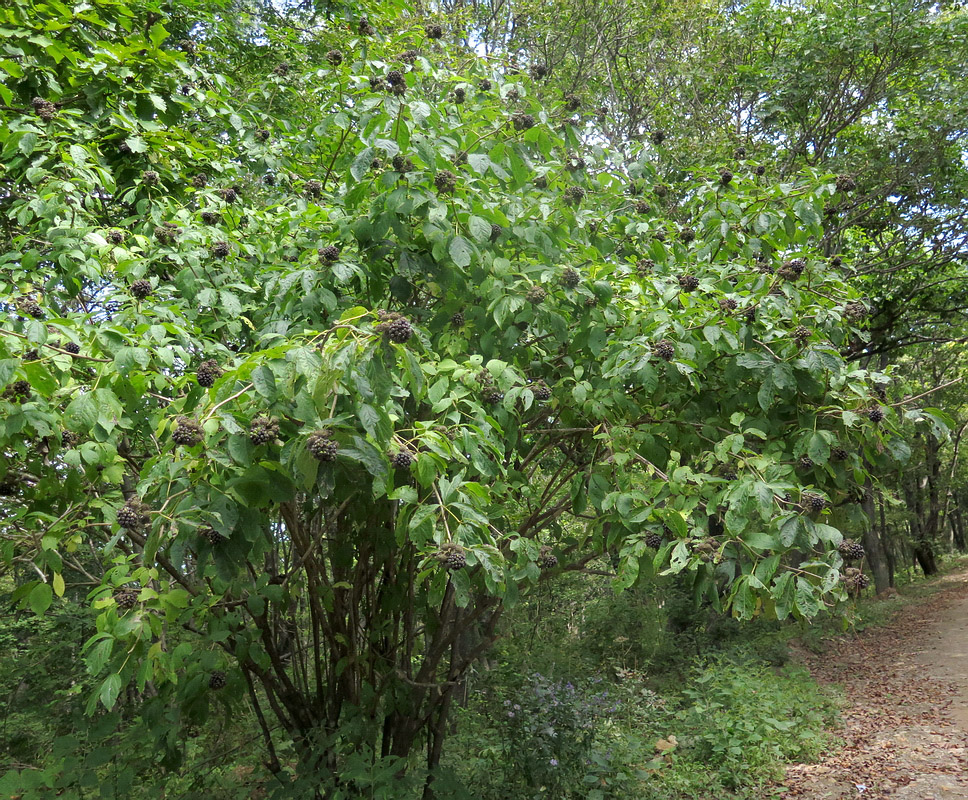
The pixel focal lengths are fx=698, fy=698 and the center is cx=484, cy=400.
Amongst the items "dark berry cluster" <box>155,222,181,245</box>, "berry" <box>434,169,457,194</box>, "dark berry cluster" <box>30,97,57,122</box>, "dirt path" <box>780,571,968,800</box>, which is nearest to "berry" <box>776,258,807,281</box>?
"berry" <box>434,169,457,194</box>

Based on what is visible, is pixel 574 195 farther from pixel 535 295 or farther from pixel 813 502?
pixel 813 502

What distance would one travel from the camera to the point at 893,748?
643 cm

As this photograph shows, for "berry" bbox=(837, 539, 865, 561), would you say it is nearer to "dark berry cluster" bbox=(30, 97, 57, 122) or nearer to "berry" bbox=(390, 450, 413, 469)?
"berry" bbox=(390, 450, 413, 469)

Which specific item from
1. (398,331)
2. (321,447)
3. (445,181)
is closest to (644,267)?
(445,181)

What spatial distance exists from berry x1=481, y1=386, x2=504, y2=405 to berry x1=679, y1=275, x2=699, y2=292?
108cm

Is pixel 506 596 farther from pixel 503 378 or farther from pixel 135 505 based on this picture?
pixel 135 505

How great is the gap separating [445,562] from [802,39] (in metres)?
9.70

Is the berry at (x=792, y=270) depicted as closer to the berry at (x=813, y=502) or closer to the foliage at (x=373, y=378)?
the foliage at (x=373, y=378)

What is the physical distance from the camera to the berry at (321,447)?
1.92 m

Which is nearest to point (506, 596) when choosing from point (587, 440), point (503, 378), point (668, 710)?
point (503, 378)

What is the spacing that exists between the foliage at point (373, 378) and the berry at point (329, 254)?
1 cm

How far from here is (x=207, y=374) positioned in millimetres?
2588

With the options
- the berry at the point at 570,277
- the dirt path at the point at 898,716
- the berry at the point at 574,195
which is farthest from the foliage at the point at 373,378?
the dirt path at the point at 898,716

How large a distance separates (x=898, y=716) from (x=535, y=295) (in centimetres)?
740
